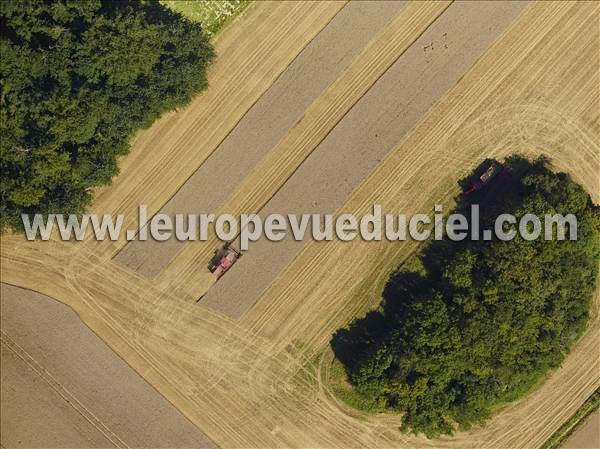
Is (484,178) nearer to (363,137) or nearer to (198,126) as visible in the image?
(363,137)

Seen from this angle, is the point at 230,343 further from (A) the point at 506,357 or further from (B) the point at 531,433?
(B) the point at 531,433

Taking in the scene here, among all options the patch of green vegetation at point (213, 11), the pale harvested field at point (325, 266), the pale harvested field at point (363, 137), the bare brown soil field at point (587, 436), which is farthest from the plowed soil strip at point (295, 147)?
the bare brown soil field at point (587, 436)

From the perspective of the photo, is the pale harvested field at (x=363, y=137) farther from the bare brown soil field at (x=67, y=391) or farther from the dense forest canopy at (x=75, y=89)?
the dense forest canopy at (x=75, y=89)

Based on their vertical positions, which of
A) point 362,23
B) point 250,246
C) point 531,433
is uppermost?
point 362,23

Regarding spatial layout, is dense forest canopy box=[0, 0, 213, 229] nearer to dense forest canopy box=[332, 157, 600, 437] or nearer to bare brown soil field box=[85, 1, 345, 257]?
bare brown soil field box=[85, 1, 345, 257]

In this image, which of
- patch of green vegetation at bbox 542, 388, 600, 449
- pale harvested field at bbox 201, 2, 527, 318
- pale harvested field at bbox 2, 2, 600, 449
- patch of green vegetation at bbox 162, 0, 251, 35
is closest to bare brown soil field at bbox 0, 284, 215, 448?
pale harvested field at bbox 2, 2, 600, 449

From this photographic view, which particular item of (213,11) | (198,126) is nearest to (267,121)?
(198,126)

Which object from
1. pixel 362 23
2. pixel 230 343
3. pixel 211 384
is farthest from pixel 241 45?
pixel 211 384
